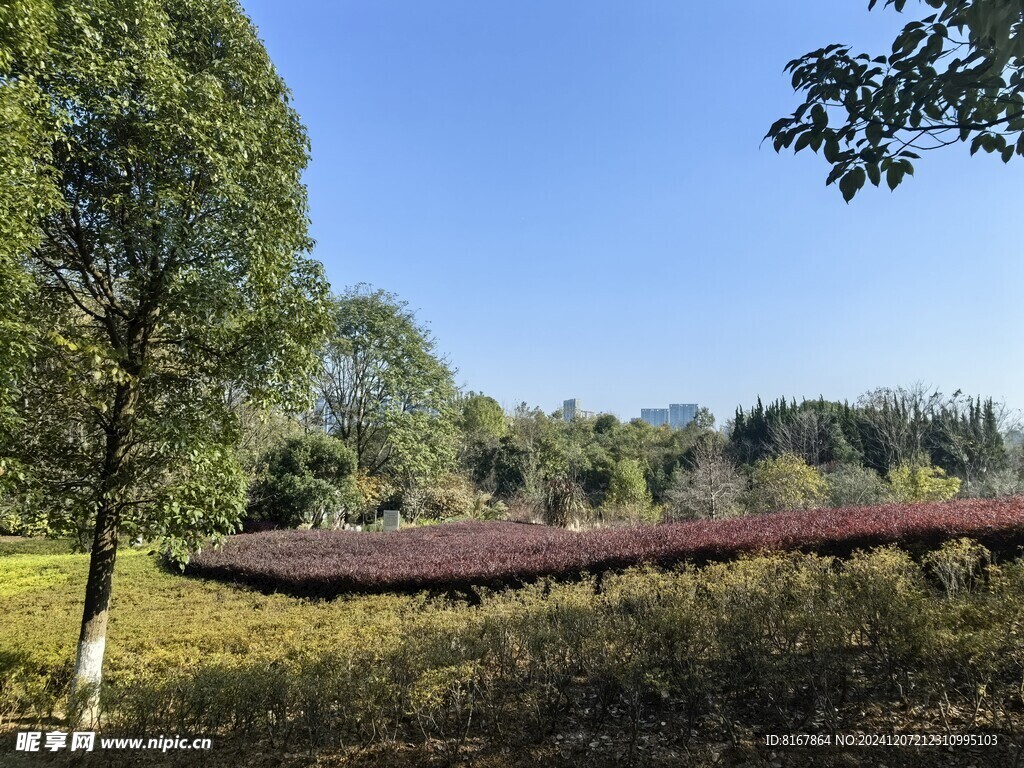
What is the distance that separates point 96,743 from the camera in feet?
9.99

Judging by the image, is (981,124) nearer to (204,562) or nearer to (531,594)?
(531,594)

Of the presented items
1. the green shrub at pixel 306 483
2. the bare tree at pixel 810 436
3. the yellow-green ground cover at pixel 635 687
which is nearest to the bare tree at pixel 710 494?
the bare tree at pixel 810 436

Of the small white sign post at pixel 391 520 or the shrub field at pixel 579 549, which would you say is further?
the small white sign post at pixel 391 520

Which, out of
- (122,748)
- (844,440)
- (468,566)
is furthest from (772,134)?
(844,440)

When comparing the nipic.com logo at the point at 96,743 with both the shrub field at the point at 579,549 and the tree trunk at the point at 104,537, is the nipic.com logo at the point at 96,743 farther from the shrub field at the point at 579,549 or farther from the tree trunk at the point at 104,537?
the shrub field at the point at 579,549

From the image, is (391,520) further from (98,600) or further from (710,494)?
(98,600)

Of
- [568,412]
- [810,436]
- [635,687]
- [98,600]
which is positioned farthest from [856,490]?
[568,412]

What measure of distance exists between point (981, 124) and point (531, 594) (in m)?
4.61

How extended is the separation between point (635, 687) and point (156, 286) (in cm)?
386

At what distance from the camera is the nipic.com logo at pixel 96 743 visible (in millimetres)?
2941

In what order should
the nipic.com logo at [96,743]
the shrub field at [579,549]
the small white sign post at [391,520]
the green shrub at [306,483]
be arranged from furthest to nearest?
the small white sign post at [391,520], the green shrub at [306,483], the shrub field at [579,549], the nipic.com logo at [96,743]

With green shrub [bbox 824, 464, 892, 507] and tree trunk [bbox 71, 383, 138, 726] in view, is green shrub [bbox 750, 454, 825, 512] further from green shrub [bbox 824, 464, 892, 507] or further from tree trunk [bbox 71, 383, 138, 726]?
tree trunk [bbox 71, 383, 138, 726]

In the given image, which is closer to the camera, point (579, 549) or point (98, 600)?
point (98, 600)

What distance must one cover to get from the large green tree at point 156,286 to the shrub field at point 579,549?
12.0ft
